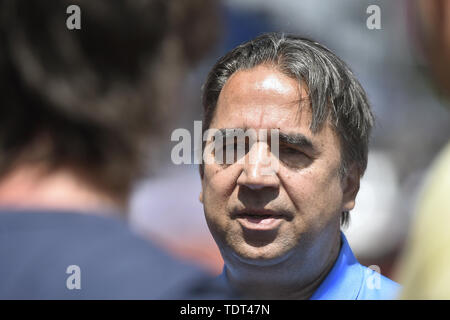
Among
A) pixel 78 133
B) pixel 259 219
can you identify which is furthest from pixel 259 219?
pixel 78 133

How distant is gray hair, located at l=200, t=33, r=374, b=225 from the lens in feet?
7.27

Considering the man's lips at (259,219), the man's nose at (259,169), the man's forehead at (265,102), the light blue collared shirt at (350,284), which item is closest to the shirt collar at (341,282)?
the light blue collared shirt at (350,284)

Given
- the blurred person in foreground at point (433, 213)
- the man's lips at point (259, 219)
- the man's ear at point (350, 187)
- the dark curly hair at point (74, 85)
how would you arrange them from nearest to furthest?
the blurred person in foreground at point (433, 213) → the dark curly hair at point (74, 85) → the man's lips at point (259, 219) → the man's ear at point (350, 187)

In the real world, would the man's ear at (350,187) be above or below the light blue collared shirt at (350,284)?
above

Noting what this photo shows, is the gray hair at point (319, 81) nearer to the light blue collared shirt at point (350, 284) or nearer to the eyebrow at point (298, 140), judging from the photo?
the eyebrow at point (298, 140)

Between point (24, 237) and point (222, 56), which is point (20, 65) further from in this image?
point (222, 56)

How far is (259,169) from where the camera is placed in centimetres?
218

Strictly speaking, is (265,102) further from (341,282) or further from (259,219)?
(341,282)

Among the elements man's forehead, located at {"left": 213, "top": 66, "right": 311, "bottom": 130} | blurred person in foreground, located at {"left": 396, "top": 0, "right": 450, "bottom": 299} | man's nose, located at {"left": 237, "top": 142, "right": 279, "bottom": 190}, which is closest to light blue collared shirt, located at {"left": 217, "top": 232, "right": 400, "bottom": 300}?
man's nose, located at {"left": 237, "top": 142, "right": 279, "bottom": 190}

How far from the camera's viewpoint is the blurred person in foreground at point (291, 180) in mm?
2152

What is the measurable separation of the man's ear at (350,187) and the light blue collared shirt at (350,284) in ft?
0.63

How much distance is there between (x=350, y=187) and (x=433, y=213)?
134 centimetres

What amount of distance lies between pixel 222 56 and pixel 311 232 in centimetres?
87

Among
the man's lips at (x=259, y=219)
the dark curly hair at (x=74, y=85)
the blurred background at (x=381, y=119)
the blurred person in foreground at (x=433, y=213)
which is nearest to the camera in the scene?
the blurred person in foreground at (x=433, y=213)
